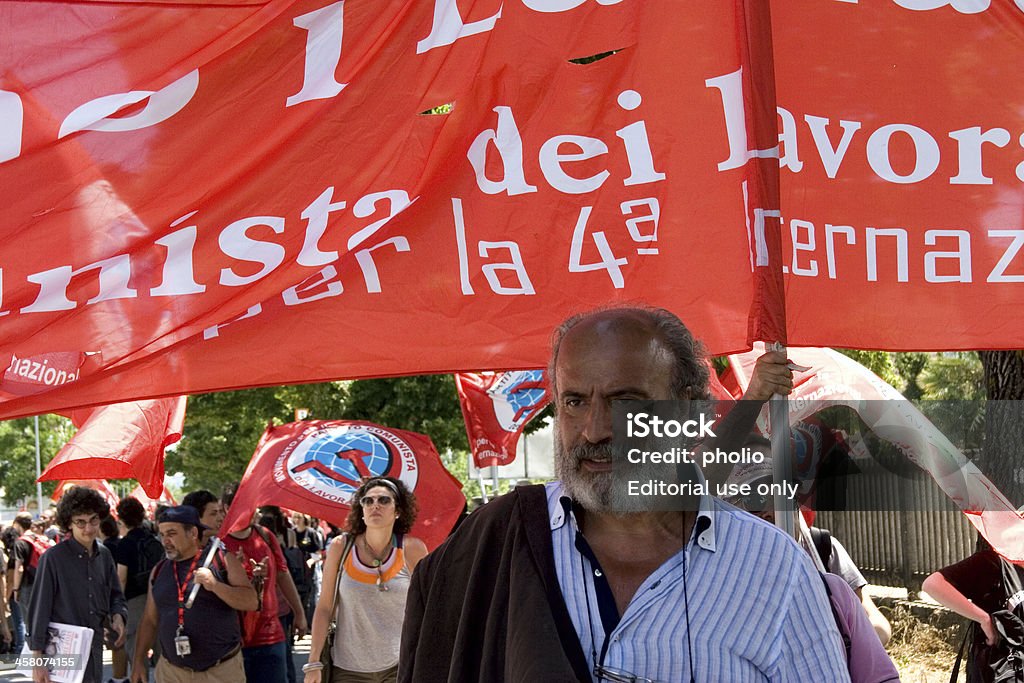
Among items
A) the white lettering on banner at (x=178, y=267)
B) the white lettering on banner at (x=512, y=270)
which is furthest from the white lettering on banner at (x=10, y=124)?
the white lettering on banner at (x=512, y=270)

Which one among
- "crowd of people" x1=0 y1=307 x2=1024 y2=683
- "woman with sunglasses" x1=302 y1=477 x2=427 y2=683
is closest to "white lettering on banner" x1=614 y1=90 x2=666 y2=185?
"crowd of people" x1=0 y1=307 x2=1024 y2=683

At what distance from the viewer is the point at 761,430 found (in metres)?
→ 3.07

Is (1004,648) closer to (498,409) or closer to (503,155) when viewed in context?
(503,155)

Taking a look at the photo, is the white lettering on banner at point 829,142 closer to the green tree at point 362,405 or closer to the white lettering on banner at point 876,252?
the white lettering on banner at point 876,252

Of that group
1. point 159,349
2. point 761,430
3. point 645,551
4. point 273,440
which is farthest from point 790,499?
point 273,440

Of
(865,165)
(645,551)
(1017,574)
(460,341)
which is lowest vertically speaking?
(1017,574)

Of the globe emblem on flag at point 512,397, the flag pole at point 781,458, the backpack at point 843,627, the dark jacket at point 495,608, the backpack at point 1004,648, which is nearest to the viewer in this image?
the dark jacket at point 495,608

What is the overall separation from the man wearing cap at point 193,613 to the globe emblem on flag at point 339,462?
4.11 ft

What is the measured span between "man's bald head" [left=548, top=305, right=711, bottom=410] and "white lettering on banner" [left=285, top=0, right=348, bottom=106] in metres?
1.69

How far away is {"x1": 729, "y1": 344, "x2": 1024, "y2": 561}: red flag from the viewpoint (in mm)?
3266

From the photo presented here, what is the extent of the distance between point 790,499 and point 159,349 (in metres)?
2.02

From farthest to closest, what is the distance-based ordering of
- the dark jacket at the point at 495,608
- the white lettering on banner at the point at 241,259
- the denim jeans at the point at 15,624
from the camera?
the denim jeans at the point at 15,624, the white lettering on banner at the point at 241,259, the dark jacket at the point at 495,608

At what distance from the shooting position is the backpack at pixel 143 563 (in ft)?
45.0

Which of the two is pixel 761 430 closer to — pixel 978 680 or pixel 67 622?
pixel 978 680
